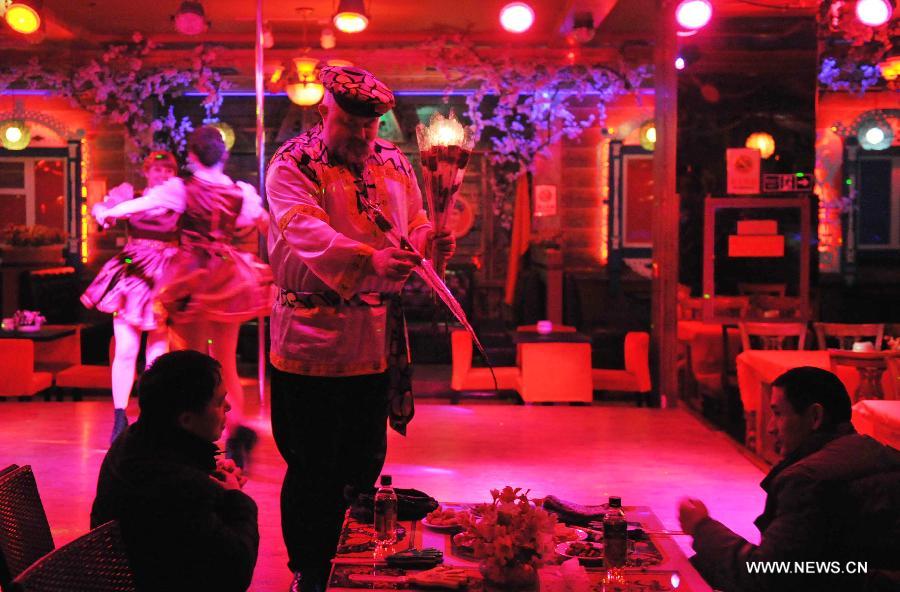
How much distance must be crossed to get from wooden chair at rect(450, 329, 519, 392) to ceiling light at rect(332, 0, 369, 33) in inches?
107

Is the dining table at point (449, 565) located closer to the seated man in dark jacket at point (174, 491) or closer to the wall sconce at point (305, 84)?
the seated man in dark jacket at point (174, 491)

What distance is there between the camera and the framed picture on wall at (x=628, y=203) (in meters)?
13.7

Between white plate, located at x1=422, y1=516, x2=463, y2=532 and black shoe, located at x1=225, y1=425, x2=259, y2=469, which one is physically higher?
white plate, located at x1=422, y1=516, x2=463, y2=532

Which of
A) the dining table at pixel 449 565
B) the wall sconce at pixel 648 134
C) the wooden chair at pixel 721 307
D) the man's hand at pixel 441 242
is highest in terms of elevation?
the wall sconce at pixel 648 134

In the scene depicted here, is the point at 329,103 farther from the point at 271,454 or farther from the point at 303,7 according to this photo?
the point at 303,7

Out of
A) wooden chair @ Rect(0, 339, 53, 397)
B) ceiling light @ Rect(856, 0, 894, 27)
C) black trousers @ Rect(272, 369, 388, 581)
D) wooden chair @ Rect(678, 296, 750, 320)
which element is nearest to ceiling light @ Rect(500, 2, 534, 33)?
ceiling light @ Rect(856, 0, 894, 27)

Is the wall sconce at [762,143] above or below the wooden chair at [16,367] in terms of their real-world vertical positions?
above

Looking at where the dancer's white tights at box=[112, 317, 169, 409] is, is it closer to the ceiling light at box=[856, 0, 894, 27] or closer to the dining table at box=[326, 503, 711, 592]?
the dining table at box=[326, 503, 711, 592]

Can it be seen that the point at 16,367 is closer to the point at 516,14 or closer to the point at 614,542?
the point at 516,14

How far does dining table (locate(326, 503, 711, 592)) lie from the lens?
95.3 inches

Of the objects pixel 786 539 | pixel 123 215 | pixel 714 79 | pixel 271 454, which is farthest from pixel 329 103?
pixel 714 79

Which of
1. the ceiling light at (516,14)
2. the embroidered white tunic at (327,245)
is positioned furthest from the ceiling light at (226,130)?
the embroidered white tunic at (327,245)

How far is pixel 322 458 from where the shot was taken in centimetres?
336

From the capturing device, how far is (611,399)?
9094 millimetres
